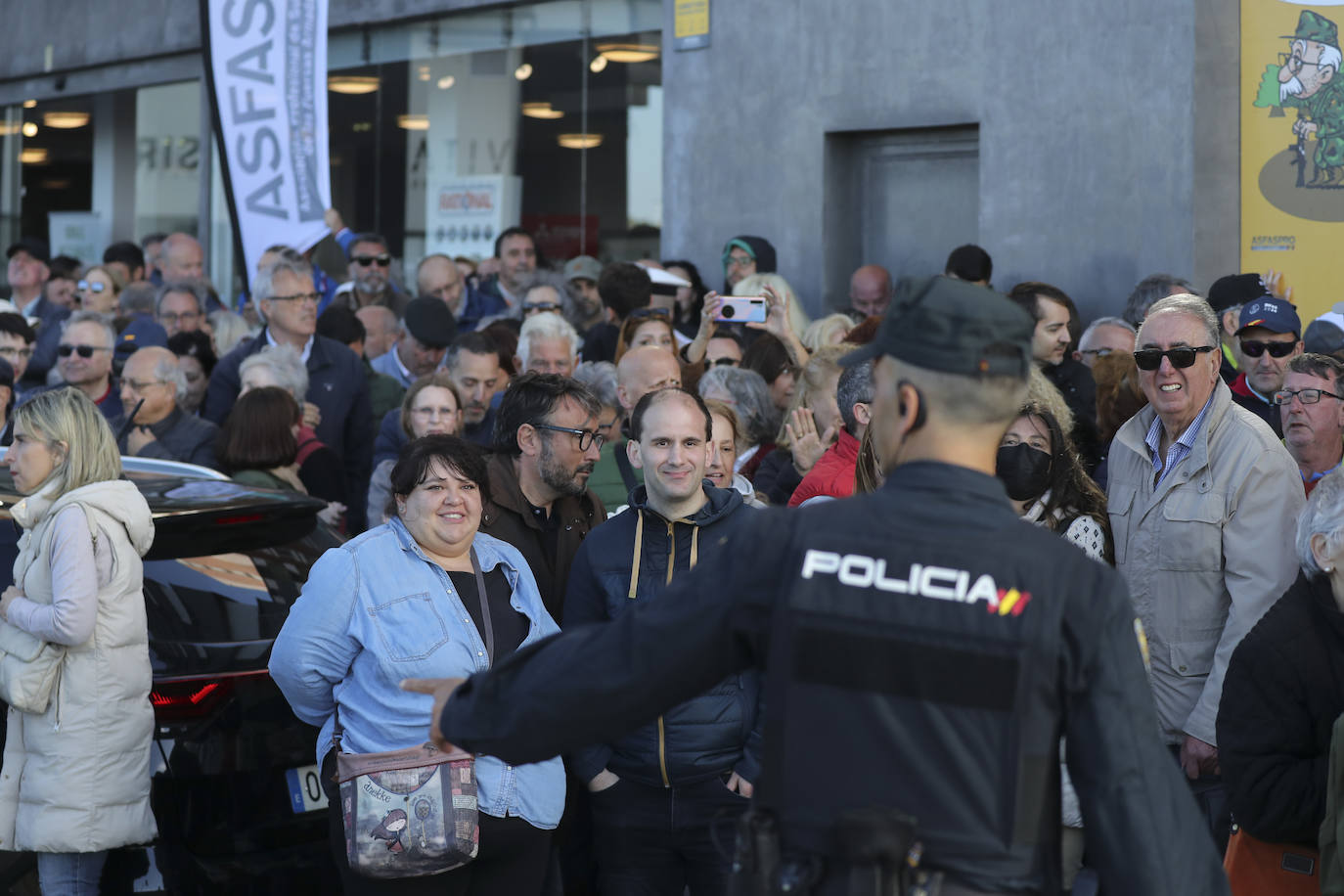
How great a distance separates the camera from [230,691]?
470 cm

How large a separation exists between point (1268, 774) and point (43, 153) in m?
20.8

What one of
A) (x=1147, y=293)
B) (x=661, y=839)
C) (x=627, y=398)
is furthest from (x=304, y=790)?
(x=1147, y=293)

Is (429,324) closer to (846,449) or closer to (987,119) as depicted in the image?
(987,119)

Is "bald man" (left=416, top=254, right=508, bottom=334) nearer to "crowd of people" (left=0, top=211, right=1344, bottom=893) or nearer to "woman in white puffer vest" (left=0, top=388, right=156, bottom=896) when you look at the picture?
"crowd of people" (left=0, top=211, right=1344, bottom=893)

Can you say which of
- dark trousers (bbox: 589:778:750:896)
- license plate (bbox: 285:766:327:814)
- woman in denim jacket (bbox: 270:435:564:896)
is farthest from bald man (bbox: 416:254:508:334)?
dark trousers (bbox: 589:778:750:896)

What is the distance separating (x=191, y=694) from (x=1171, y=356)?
311cm

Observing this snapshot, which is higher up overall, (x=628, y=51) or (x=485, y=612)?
(x=628, y=51)

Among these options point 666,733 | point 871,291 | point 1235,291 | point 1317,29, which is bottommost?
point 666,733

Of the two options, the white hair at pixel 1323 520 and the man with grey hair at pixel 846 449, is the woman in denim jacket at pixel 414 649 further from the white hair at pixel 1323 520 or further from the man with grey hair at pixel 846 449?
the white hair at pixel 1323 520

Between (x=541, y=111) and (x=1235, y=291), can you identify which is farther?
(x=541, y=111)

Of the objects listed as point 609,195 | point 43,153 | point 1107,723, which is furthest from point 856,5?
point 43,153

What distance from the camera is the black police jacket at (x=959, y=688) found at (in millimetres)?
2441

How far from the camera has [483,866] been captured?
14.2ft

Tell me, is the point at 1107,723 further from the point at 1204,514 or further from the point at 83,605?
the point at 83,605
